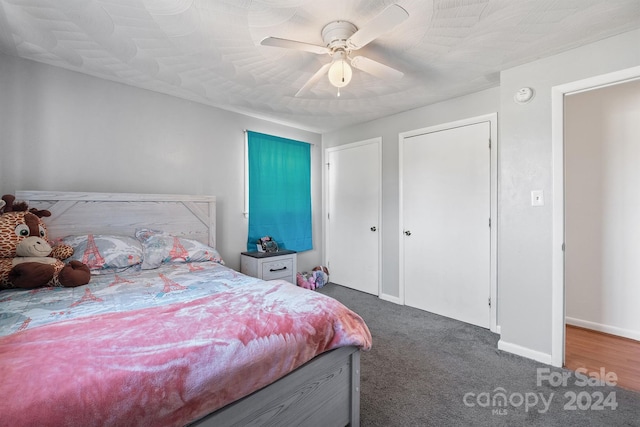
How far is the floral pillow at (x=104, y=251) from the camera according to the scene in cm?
200

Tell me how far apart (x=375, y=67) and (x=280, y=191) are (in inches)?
87.0

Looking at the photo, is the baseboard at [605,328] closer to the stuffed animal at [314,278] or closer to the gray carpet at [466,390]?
the gray carpet at [466,390]

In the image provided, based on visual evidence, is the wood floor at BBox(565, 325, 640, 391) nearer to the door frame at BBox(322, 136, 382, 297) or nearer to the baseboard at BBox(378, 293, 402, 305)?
the baseboard at BBox(378, 293, 402, 305)

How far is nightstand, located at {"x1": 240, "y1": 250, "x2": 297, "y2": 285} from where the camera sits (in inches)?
121

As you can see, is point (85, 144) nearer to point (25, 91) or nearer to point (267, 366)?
point (25, 91)

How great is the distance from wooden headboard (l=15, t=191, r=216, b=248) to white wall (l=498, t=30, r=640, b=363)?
2.82 metres

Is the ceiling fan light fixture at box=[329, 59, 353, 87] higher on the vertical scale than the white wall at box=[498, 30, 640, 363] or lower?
higher

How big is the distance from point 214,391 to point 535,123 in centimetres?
269

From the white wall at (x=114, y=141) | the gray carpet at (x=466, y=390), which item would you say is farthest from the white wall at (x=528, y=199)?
the white wall at (x=114, y=141)

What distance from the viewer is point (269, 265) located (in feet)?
10.3

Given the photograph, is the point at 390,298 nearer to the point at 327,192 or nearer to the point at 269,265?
the point at 269,265

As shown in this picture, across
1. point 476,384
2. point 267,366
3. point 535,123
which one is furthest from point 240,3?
point 476,384

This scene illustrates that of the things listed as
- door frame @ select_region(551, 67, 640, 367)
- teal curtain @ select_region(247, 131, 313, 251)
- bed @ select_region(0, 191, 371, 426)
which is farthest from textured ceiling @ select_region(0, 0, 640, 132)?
bed @ select_region(0, 191, 371, 426)

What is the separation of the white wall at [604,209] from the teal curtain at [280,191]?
3.03 meters
